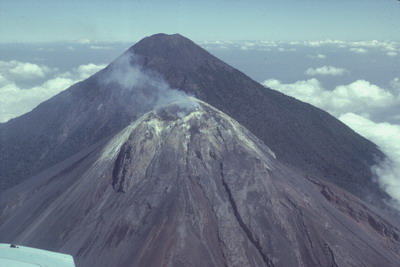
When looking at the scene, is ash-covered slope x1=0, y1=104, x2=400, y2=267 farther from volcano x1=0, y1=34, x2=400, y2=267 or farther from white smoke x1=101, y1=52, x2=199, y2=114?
white smoke x1=101, y1=52, x2=199, y2=114

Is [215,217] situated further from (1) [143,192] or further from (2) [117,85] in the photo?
(2) [117,85]

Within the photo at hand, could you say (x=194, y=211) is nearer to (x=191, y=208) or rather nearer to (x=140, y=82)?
(x=191, y=208)

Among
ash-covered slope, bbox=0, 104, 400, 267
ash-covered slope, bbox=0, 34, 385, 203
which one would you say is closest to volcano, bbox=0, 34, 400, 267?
ash-covered slope, bbox=0, 104, 400, 267

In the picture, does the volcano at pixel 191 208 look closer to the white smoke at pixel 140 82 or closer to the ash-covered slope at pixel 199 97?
the ash-covered slope at pixel 199 97

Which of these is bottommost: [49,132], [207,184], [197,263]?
[49,132]

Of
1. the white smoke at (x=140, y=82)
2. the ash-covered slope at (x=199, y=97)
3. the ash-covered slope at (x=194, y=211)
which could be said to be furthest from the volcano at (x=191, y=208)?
the white smoke at (x=140, y=82)

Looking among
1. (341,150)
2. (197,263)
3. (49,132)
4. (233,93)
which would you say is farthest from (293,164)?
(49,132)

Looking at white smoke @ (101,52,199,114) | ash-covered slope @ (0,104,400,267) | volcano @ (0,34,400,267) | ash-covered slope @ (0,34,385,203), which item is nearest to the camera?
ash-covered slope @ (0,104,400,267)

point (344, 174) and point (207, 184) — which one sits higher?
point (207, 184)
